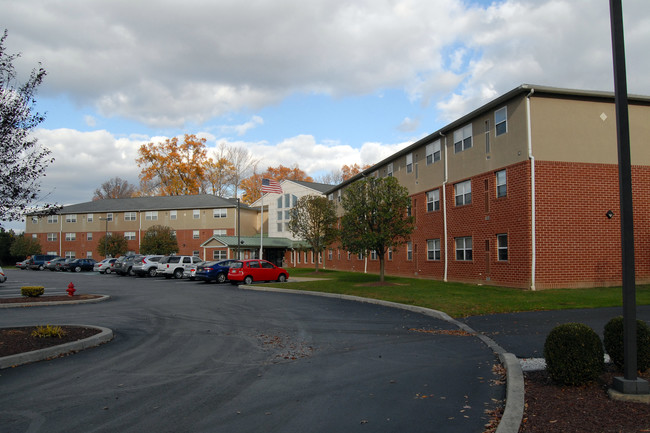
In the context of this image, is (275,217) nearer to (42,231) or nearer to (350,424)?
(42,231)

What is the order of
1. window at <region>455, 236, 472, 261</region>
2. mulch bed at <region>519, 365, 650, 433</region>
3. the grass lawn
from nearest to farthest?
mulch bed at <region>519, 365, 650, 433</region> → the grass lawn → window at <region>455, 236, 472, 261</region>

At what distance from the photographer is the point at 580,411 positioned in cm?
541

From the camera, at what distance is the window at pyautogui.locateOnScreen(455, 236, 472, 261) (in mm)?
25969

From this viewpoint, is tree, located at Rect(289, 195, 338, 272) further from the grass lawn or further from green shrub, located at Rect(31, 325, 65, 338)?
green shrub, located at Rect(31, 325, 65, 338)

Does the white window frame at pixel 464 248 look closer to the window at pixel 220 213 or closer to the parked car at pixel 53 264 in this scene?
the window at pixel 220 213

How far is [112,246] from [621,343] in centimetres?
6718

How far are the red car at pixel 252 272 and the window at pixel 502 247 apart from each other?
13427mm

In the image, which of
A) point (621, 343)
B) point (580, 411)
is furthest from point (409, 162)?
point (580, 411)

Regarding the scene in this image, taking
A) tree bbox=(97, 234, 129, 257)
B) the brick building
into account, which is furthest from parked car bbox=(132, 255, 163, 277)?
tree bbox=(97, 234, 129, 257)

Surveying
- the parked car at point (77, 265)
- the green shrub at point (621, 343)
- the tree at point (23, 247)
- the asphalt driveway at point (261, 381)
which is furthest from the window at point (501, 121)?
the tree at point (23, 247)

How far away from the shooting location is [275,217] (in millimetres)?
64625

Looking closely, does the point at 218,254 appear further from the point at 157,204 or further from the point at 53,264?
the point at 53,264

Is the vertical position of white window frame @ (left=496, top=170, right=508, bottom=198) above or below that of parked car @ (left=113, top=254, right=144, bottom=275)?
Result: above

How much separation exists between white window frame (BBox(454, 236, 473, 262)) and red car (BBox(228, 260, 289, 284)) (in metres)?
11.0
